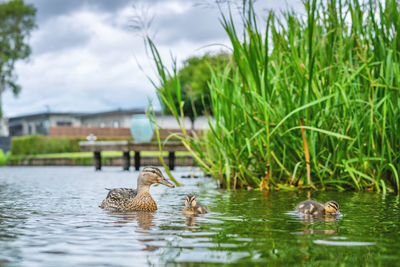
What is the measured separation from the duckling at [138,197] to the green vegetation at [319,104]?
1151 mm

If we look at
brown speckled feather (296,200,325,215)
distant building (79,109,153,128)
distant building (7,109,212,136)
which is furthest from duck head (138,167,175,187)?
distant building (79,109,153,128)

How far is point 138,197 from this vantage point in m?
5.66

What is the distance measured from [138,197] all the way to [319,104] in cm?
258

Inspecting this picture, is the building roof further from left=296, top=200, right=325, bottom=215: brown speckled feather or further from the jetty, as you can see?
left=296, top=200, right=325, bottom=215: brown speckled feather

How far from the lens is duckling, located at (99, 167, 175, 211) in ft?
18.4

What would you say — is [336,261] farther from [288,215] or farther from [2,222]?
[2,222]

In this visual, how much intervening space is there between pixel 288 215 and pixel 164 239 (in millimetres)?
1774

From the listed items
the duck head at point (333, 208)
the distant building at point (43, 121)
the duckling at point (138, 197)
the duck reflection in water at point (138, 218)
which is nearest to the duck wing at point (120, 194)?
the duckling at point (138, 197)

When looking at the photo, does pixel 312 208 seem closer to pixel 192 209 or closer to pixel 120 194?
pixel 192 209

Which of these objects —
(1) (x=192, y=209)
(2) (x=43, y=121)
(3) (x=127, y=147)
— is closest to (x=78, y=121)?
(2) (x=43, y=121)

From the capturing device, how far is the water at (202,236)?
290 cm

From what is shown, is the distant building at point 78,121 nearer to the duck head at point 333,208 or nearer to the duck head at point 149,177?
the duck head at point 149,177

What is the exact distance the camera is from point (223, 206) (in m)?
5.83

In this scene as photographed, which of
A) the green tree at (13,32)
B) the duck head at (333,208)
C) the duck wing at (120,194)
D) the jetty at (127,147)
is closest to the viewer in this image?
the duck head at (333,208)
